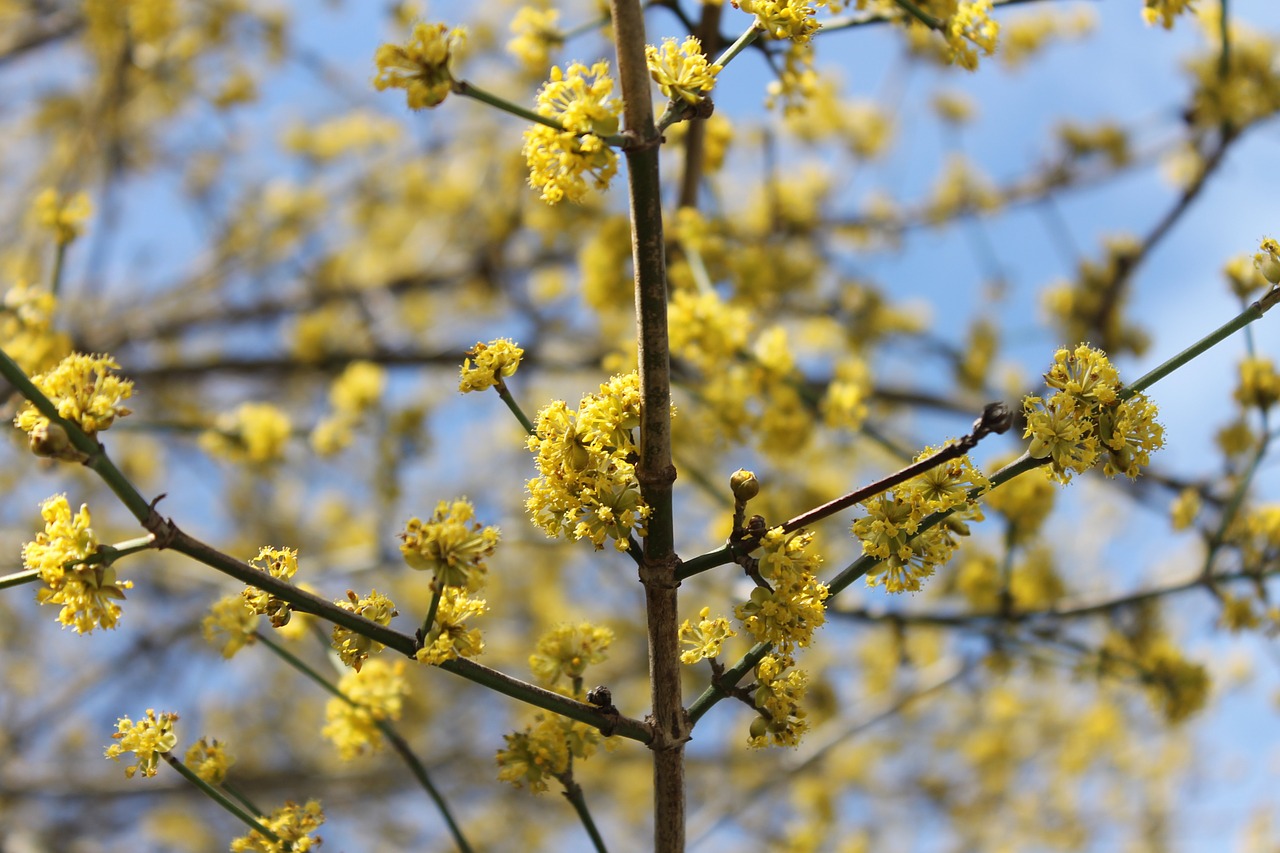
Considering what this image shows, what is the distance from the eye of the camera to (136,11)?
5.79m

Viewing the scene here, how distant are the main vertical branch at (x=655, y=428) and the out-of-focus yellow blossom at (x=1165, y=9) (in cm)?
203

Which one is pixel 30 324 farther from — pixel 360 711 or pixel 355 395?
pixel 355 395

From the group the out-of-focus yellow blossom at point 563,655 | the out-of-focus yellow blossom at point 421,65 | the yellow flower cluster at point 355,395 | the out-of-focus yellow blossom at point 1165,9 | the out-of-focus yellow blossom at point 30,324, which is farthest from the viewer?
the yellow flower cluster at point 355,395

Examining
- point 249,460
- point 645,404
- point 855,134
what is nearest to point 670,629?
point 645,404

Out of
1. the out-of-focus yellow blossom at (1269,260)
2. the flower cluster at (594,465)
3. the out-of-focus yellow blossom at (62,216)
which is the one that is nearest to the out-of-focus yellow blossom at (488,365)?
the flower cluster at (594,465)

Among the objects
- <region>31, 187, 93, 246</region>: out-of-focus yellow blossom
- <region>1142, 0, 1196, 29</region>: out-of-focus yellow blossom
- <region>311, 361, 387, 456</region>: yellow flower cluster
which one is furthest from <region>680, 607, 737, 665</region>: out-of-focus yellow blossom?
<region>311, 361, 387, 456</region>: yellow flower cluster

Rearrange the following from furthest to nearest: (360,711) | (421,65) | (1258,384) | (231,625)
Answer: (1258,384)
(360,711)
(231,625)
(421,65)

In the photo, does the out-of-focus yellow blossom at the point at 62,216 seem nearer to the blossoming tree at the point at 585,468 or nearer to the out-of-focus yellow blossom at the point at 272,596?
the blossoming tree at the point at 585,468

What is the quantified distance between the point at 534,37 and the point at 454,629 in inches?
87.7

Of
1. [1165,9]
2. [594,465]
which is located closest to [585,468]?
[594,465]

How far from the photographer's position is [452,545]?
1807 millimetres

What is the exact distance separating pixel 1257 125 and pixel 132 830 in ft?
29.5

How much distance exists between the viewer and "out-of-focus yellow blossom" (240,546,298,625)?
1.87m

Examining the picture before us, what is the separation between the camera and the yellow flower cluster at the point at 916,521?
1976 mm
